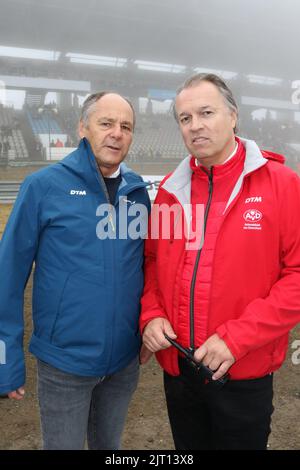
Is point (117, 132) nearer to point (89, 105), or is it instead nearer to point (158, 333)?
point (89, 105)

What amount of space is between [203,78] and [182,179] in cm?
43

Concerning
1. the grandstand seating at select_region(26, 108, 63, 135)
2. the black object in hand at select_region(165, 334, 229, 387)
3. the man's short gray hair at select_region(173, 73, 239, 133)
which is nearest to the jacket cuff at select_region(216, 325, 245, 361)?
the black object in hand at select_region(165, 334, 229, 387)

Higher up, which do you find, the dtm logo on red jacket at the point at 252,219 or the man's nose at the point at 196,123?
the man's nose at the point at 196,123

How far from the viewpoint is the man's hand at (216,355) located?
160cm

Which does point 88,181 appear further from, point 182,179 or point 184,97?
point 184,97

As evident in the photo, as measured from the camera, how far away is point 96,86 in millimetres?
32094

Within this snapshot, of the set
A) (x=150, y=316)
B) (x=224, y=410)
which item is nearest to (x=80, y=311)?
(x=150, y=316)

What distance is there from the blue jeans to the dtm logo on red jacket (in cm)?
89

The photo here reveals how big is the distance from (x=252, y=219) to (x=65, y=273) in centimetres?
80

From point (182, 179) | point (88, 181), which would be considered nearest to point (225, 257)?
point (182, 179)

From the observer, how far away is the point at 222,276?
5.49 ft

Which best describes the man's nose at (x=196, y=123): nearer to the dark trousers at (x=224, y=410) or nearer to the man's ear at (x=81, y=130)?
the man's ear at (x=81, y=130)

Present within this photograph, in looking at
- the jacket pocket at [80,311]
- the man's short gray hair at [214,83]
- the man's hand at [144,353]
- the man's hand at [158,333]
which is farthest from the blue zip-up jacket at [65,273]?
the man's short gray hair at [214,83]

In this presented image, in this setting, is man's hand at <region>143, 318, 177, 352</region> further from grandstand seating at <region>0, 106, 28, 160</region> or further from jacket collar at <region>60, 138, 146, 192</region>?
grandstand seating at <region>0, 106, 28, 160</region>
